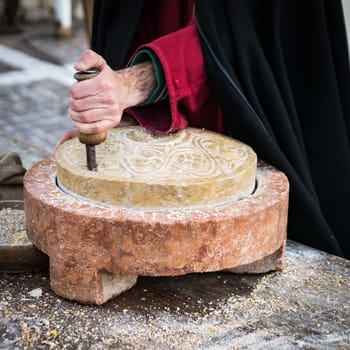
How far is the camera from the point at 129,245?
62.7 inches

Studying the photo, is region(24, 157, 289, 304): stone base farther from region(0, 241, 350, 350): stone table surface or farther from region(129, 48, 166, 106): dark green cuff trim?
region(129, 48, 166, 106): dark green cuff trim

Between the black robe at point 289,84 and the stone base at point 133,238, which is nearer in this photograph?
the stone base at point 133,238

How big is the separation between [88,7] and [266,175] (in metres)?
2.03

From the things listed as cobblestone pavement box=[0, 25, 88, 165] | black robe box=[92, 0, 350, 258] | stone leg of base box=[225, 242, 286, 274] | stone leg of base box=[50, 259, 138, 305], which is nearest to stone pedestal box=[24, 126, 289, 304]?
stone leg of base box=[50, 259, 138, 305]

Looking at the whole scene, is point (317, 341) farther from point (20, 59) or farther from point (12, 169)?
point (20, 59)

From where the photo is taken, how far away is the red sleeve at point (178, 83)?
189cm

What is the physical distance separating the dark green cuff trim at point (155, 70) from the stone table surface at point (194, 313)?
474mm

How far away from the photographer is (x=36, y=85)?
21.6ft

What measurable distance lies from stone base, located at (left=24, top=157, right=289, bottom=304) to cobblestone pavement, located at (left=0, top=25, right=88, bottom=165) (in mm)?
1560

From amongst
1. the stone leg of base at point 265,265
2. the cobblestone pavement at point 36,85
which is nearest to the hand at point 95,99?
the stone leg of base at point 265,265

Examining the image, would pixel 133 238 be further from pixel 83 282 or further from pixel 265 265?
pixel 265 265

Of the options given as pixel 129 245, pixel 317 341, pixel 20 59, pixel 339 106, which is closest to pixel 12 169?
pixel 129 245

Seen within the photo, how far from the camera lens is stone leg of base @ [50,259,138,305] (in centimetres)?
165

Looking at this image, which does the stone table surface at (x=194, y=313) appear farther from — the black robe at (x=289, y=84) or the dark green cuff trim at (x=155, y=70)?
the dark green cuff trim at (x=155, y=70)
